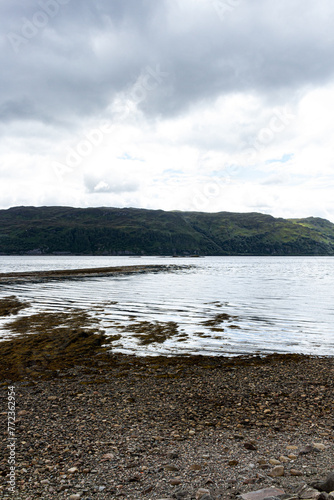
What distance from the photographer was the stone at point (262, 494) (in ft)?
21.0

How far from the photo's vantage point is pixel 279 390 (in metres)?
13.3

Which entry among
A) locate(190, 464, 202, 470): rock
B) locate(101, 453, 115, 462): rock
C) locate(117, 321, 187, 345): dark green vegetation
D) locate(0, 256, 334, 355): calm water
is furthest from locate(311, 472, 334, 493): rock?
locate(117, 321, 187, 345): dark green vegetation

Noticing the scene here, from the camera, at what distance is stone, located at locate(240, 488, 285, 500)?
6400mm

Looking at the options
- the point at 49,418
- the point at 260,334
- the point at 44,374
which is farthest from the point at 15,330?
the point at 260,334

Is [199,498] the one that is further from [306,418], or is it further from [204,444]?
[306,418]

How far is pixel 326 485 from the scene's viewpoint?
661 centimetres

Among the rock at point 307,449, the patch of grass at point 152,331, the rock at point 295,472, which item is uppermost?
the rock at point 295,472

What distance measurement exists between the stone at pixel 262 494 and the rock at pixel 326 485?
2.30ft

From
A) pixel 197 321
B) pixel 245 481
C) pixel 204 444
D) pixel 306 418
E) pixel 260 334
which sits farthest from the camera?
pixel 197 321

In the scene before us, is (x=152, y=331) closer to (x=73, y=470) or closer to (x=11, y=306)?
(x=73, y=470)

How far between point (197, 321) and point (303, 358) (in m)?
Result: 12.3

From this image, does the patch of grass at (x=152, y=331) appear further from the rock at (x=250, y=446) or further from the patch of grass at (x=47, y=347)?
the rock at (x=250, y=446)

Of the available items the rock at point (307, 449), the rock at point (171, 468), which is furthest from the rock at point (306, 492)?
the rock at point (171, 468)

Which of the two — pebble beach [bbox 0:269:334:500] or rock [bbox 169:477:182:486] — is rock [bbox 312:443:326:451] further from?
rock [bbox 169:477:182:486]
